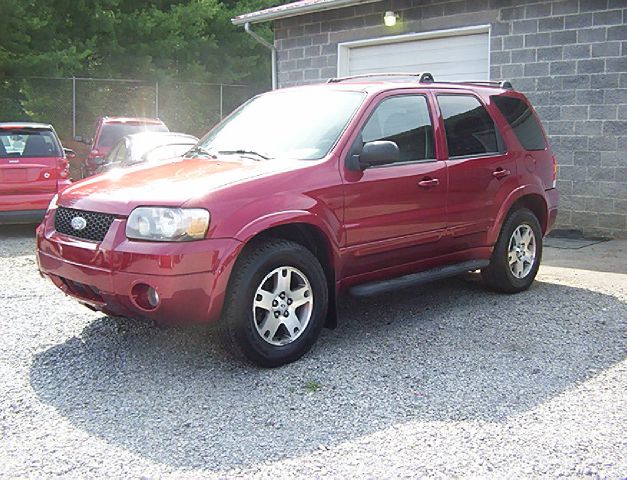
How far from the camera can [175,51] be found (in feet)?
75.0

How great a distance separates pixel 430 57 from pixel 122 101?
13225 millimetres

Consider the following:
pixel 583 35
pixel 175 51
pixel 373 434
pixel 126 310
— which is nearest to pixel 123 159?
pixel 583 35

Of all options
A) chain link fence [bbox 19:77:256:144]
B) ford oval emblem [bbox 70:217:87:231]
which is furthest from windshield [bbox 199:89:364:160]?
chain link fence [bbox 19:77:256:144]

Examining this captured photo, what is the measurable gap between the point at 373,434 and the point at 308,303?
1194 millimetres

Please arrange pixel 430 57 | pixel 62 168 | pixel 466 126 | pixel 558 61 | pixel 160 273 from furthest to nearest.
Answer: pixel 430 57 < pixel 62 168 < pixel 558 61 < pixel 466 126 < pixel 160 273

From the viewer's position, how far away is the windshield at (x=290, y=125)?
16.5 ft

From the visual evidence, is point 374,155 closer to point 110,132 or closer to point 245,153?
point 245,153

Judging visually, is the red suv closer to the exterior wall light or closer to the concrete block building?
the concrete block building

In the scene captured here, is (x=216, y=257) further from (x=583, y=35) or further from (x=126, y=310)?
(x=583, y=35)

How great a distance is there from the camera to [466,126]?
5.94 m

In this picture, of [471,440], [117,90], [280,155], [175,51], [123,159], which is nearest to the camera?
[471,440]

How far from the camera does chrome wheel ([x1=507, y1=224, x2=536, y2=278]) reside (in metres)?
6.38

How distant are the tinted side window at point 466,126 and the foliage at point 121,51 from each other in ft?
49.0

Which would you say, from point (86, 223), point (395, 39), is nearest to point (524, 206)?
point (86, 223)
